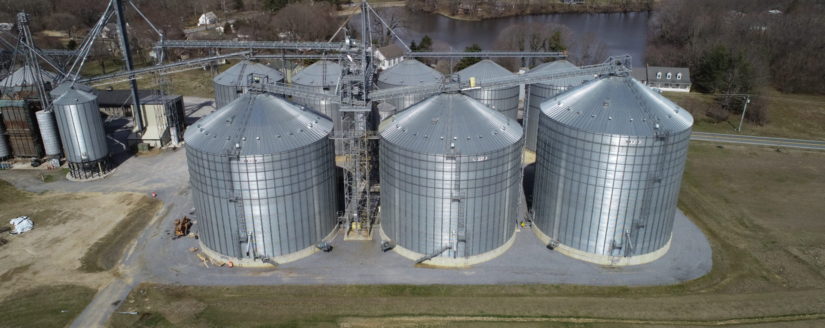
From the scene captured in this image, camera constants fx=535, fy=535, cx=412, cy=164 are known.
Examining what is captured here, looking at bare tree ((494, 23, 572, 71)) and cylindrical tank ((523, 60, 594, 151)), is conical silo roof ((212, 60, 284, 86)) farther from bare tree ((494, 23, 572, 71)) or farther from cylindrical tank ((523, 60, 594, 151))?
bare tree ((494, 23, 572, 71))

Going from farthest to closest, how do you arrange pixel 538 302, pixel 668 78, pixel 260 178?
pixel 668 78 → pixel 260 178 → pixel 538 302

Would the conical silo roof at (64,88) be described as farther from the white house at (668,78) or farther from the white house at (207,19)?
the white house at (207,19)

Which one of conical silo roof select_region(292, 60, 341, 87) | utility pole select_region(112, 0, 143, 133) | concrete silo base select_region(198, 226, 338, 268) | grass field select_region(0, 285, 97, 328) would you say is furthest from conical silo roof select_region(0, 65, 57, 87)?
concrete silo base select_region(198, 226, 338, 268)

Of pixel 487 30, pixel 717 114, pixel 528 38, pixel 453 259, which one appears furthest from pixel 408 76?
pixel 487 30

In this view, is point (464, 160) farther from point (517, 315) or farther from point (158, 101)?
point (158, 101)

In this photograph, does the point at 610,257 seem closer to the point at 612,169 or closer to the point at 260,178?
the point at 612,169

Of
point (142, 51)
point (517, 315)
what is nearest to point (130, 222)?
point (517, 315)
